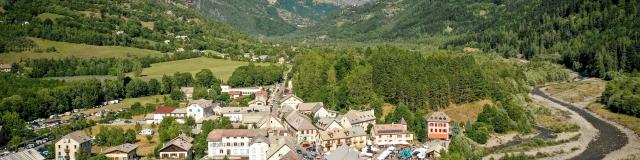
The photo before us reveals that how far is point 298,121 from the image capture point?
68.5 metres

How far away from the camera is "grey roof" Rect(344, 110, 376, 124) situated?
232ft

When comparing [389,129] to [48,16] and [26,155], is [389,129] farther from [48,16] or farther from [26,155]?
[48,16]

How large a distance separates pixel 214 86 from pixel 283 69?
77.3 ft

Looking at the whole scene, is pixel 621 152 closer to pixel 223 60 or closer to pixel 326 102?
pixel 326 102

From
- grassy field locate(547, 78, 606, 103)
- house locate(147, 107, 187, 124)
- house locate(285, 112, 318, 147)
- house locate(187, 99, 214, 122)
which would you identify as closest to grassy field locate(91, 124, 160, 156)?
house locate(147, 107, 187, 124)

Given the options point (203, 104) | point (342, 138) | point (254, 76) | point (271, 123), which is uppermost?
→ point (271, 123)

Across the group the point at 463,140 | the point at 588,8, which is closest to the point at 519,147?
the point at 463,140

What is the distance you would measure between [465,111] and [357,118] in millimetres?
15167

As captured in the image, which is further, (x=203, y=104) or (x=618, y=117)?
(x=618, y=117)

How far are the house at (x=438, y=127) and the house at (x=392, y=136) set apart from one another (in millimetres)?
3038

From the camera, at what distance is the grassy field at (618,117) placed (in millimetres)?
→ 79500

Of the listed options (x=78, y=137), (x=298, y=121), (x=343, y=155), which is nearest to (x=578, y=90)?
(x=298, y=121)

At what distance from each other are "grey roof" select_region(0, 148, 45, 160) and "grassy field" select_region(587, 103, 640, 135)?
63044 millimetres

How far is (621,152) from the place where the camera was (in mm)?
66750
